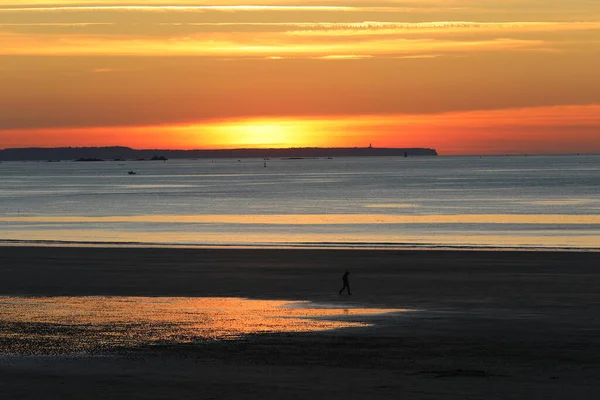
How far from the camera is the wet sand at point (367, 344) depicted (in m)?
18.8

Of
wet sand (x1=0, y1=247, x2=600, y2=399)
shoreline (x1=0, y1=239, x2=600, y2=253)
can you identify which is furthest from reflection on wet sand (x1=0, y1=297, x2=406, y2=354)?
shoreline (x1=0, y1=239, x2=600, y2=253)

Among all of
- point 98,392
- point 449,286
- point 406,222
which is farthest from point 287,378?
point 406,222

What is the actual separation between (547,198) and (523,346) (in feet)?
328

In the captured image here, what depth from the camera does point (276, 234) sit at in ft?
226

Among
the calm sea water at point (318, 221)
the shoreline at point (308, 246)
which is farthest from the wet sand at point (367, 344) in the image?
the calm sea water at point (318, 221)

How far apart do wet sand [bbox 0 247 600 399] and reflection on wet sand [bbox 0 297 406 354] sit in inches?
36.6

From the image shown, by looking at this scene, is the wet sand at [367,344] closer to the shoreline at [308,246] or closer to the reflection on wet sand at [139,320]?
the reflection on wet sand at [139,320]

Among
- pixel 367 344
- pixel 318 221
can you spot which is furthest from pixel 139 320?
pixel 318 221

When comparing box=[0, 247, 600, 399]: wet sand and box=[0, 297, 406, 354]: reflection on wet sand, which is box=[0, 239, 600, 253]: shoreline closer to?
box=[0, 247, 600, 399]: wet sand

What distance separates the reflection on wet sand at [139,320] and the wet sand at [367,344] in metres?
0.93

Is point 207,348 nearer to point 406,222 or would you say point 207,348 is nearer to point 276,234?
point 276,234

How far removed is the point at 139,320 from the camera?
26.8m

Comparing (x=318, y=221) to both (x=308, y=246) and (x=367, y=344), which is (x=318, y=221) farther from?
(x=367, y=344)

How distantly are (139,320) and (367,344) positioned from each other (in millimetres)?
6579
